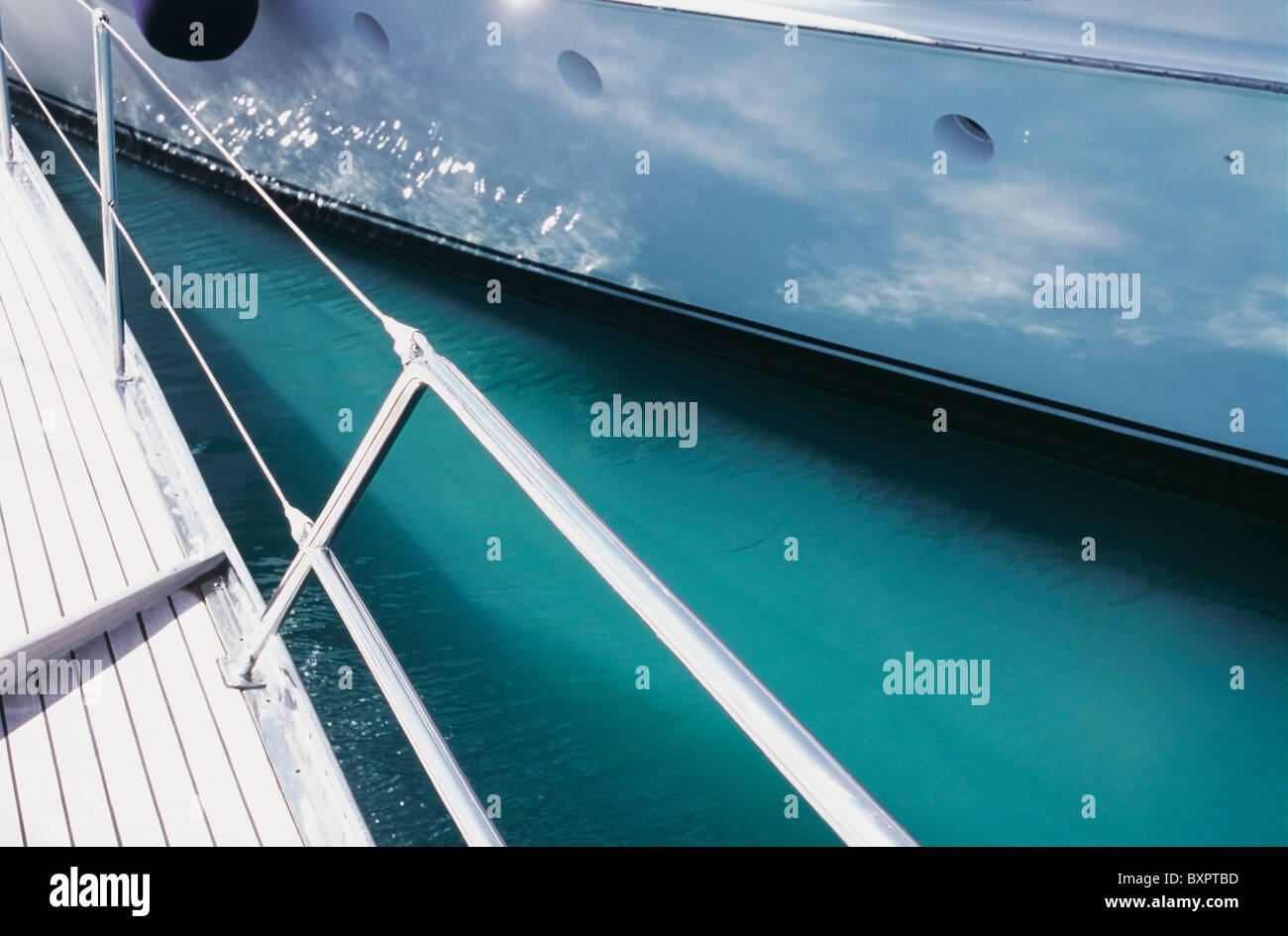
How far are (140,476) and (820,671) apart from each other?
142 centimetres

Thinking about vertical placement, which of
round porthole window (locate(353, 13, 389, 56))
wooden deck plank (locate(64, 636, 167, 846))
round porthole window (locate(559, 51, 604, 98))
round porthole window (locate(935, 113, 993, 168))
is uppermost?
round porthole window (locate(353, 13, 389, 56))

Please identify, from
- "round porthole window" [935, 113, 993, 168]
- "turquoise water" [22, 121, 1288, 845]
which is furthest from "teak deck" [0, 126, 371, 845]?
"round porthole window" [935, 113, 993, 168]

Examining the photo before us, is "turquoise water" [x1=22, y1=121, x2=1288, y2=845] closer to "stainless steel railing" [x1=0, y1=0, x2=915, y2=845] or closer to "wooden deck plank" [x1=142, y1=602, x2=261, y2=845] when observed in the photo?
"wooden deck plank" [x1=142, y1=602, x2=261, y2=845]

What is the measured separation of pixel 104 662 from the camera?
5.67 feet

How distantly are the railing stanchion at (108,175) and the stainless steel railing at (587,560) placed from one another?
0.94 meters

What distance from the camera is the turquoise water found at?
2.30 meters

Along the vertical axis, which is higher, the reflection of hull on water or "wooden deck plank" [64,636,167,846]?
the reflection of hull on water

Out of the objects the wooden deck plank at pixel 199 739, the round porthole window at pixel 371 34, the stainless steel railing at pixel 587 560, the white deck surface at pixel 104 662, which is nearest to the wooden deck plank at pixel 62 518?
the white deck surface at pixel 104 662

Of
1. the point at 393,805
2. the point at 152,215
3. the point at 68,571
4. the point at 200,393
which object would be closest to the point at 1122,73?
the point at 393,805

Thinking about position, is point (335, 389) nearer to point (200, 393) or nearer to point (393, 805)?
point (200, 393)

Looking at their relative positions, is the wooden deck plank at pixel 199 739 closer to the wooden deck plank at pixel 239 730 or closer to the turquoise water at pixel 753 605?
the wooden deck plank at pixel 239 730

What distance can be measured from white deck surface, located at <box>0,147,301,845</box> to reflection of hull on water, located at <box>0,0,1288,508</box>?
5.37ft

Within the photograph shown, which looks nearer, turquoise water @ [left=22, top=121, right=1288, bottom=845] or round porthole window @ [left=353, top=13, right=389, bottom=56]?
turquoise water @ [left=22, top=121, right=1288, bottom=845]
